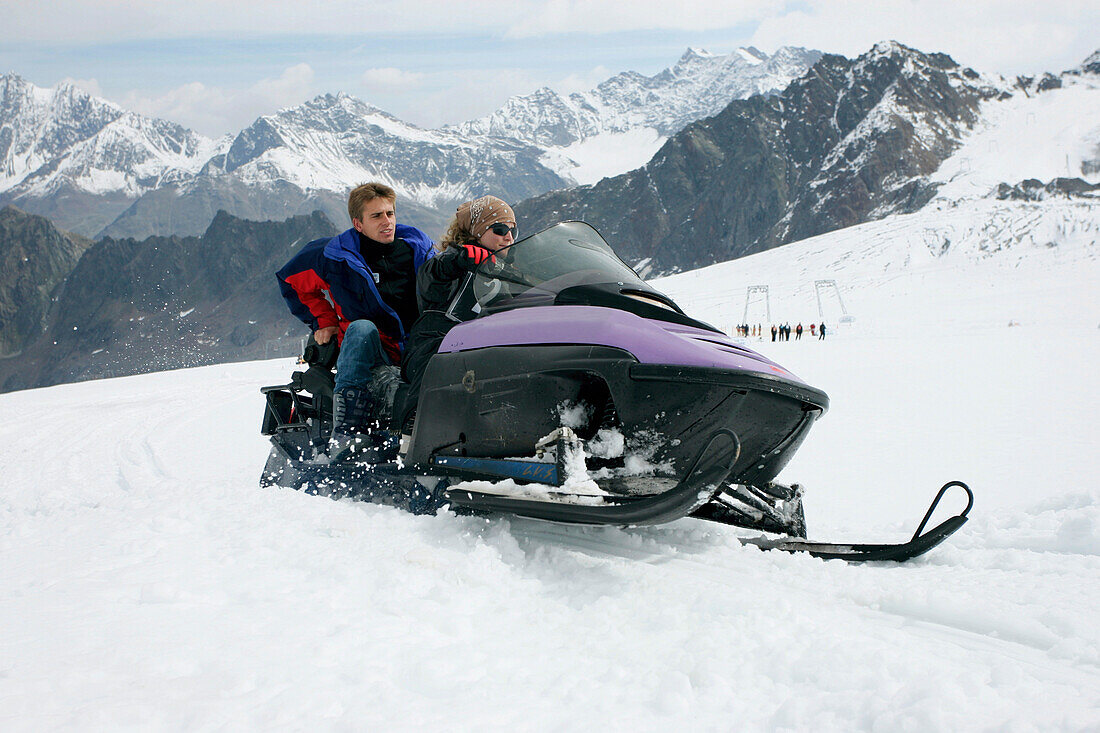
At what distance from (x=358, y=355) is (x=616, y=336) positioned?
1.68 meters

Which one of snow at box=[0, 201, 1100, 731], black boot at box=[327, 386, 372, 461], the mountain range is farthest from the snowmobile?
the mountain range

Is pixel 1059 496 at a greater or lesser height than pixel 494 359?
lesser

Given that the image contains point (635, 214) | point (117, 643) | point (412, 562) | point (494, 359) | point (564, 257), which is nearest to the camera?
point (117, 643)

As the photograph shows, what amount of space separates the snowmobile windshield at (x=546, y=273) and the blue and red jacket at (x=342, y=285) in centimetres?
96

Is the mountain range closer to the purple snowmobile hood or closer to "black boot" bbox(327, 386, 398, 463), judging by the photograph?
"black boot" bbox(327, 386, 398, 463)

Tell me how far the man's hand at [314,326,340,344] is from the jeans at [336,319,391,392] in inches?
14.7

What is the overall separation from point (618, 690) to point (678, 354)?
113cm

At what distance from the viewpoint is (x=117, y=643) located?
1.72 m

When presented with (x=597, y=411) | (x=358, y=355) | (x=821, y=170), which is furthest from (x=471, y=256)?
(x=821, y=170)

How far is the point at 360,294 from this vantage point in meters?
3.98

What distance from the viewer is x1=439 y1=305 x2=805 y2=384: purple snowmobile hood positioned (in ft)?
8.23

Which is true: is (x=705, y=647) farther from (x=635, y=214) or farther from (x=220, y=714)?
(x=635, y=214)

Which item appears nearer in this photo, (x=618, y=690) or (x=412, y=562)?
(x=618, y=690)

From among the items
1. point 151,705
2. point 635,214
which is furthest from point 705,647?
point 635,214
